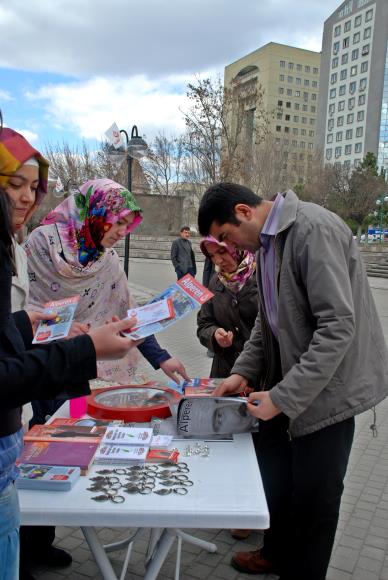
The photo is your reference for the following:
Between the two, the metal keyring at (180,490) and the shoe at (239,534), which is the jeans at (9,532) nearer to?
the metal keyring at (180,490)

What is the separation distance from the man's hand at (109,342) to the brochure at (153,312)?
174mm

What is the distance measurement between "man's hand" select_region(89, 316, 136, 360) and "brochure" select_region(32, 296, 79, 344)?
1.02 ft

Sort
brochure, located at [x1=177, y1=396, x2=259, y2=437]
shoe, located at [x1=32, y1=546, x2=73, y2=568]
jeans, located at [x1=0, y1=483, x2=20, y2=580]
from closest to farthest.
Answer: jeans, located at [x1=0, y1=483, x2=20, y2=580] < brochure, located at [x1=177, y1=396, x2=259, y2=437] < shoe, located at [x1=32, y1=546, x2=73, y2=568]

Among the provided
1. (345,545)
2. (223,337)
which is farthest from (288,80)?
(345,545)

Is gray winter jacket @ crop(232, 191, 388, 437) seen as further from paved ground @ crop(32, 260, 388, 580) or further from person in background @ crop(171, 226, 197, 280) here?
person in background @ crop(171, 226, 197, 280)

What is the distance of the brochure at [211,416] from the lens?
186cm

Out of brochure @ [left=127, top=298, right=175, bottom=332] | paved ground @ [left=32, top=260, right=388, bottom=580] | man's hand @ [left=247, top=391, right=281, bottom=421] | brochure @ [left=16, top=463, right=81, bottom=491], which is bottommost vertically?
paved ground @ [left=32, top=260, right=388, bottom=580]

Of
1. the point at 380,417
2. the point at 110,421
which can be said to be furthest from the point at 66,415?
the point at 380,417

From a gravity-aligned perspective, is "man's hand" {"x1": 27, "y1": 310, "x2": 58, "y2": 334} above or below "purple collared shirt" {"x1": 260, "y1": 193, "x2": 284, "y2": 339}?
below

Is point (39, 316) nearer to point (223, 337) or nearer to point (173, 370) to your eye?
point (173, 370)

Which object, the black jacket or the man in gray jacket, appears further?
the man in gray jacket

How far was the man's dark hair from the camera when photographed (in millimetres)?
1937

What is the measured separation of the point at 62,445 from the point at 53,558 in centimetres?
125

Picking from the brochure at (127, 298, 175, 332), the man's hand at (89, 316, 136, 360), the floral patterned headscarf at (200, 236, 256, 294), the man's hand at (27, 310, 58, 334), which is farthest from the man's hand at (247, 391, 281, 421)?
the floral patterned headscarf at (200, 236, 256, 294)
